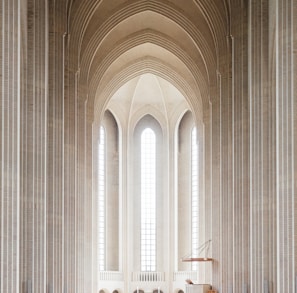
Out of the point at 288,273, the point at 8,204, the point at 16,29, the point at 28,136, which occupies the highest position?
the point at 16,29

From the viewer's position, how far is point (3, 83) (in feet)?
65.5

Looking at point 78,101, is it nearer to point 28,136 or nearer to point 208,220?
point 208,220

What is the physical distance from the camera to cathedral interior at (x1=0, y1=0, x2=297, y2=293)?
20219mm

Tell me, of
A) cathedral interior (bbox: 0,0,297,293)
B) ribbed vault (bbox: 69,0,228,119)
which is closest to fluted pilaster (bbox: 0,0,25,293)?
cathedral interior (bbox: 0,0,297,293)

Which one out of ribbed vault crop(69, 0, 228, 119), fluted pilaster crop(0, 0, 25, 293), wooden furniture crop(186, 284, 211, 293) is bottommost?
wooden furniture crop(186, 284, 211, 293)

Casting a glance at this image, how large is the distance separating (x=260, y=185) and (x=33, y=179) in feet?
22.5

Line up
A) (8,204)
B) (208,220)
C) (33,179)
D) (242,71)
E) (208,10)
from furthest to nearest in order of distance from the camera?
(208,220), (208,10), (242,71), (33,179), (8,204)

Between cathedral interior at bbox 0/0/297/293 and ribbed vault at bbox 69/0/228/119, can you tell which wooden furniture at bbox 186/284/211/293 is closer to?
cathedral interior at bbox 0/0/297/293

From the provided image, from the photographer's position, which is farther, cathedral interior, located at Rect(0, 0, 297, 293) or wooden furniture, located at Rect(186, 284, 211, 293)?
wooden furniture, located at Rect(186, 284, 211, 293)

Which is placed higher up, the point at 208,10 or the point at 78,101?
the point at 208,10

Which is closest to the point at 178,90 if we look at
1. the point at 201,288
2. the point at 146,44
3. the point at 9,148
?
the point at 146,44

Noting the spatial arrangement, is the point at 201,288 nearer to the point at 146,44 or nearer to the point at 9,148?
the point at 146,44

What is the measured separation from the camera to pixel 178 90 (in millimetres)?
48500

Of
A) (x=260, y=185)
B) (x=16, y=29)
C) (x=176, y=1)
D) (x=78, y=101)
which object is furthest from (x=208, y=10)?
(x=16, y=29)
